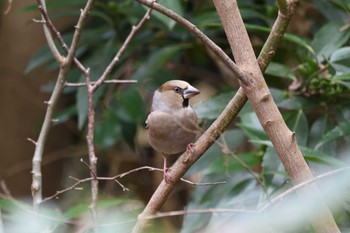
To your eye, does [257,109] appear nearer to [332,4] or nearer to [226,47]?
[332,4]

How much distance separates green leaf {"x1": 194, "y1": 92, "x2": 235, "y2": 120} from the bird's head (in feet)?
0.41

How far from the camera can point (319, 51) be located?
1.96 metres

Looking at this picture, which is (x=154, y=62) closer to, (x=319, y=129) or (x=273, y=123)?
(x=319, y=129)

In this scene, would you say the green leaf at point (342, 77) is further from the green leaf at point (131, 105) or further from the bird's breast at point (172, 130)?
the green leaf at point (131, 105)

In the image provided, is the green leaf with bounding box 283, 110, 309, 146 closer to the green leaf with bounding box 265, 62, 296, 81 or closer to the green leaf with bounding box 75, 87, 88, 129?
the green leaf with bounding box 265, 62, 296, 81

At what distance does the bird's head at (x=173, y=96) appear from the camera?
172 centimetres

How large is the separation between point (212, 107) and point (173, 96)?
0.53 ft

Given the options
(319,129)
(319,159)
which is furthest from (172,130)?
(319,129)

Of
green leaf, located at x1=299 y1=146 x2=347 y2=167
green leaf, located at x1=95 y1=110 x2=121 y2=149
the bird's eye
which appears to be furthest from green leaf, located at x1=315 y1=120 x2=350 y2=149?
green leaf, located at x1=95 y1=110 x2=121 y2=149

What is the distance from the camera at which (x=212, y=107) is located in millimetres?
1849

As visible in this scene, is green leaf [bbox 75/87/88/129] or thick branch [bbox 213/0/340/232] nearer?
thick branch [bbox 213/0/340/232]

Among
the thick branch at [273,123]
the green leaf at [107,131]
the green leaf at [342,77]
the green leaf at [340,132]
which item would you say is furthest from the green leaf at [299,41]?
the green leaf at [107,131]

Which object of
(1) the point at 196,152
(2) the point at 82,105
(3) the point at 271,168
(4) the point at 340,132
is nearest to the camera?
(1) the point at 196,152

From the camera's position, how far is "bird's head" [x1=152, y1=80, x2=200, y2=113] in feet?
5.65
